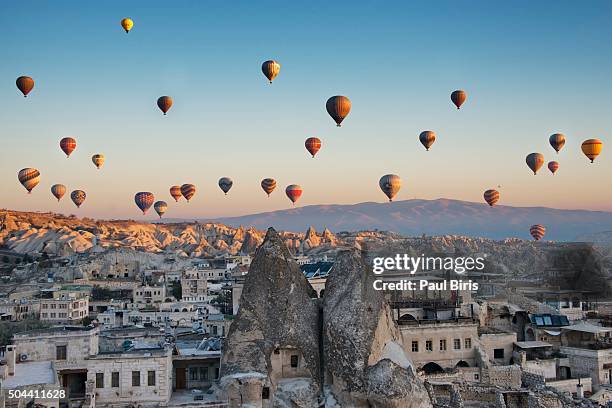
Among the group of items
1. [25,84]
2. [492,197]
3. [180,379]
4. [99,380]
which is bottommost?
[180,379]

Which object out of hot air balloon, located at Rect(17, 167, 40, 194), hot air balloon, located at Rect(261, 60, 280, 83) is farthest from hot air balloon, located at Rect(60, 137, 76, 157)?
hot air balloon, located at Rect(261, 60, 280, 83)

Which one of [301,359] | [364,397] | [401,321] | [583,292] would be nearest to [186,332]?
[401,321]

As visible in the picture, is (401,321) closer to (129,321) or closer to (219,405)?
(219,405)

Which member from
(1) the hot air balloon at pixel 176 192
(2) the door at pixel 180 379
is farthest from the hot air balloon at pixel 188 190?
(2) the door at pixel 180 379

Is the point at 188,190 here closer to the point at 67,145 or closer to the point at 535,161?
the point at 67,145

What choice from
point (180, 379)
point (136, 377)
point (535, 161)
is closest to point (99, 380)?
point (136, 377)
